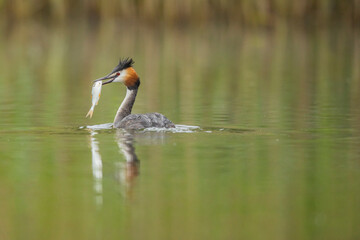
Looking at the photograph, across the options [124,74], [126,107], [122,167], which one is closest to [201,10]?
[124,74]

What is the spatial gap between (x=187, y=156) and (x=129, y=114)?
9.82ft

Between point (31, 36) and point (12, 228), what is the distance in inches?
988

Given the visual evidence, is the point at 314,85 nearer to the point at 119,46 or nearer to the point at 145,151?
the point at 145,151

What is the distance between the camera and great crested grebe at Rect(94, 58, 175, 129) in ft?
35.2

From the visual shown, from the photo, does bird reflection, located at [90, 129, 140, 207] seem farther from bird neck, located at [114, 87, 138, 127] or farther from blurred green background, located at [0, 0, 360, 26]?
blurred green background, located at [0, 0, 360, 26]

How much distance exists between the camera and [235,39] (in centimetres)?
3066

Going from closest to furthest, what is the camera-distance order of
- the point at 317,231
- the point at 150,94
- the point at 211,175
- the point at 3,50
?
the point at 317,231
the point at 211,175
the point at 150,94
the point at 3,50

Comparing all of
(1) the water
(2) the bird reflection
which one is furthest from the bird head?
(2) the bird reflection

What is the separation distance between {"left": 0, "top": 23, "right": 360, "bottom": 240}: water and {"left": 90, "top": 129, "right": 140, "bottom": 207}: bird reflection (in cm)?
2

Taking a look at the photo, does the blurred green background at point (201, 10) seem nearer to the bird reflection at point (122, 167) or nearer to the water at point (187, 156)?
the water at point (187, 156)

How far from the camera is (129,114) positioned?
38.5 ft

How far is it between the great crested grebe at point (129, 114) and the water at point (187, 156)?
0.44 ft

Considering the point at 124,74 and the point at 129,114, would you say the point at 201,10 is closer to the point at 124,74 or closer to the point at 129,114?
the point at 124,74

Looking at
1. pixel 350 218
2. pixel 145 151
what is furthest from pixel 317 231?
pixel 145 151
